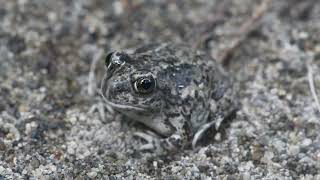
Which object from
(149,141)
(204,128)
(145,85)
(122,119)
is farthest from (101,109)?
(204,128)

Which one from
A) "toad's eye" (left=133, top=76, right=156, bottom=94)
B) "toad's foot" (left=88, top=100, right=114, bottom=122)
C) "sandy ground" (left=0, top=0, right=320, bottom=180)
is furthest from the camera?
"toad's foot" (left=88, top=100, right=114, bottom=122)

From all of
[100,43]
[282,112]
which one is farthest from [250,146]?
[100,43]

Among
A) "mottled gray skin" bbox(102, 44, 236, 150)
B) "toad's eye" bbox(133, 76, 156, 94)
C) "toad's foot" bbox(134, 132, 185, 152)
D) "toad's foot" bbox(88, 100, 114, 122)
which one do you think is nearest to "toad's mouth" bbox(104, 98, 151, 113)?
"mottled gray skin" bbox(102, 44, 236, 150)

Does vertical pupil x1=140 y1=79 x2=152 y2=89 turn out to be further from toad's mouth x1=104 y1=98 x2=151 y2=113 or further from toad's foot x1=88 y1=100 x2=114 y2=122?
toad's foot x1=88 y1=100 x2=114 y2=122

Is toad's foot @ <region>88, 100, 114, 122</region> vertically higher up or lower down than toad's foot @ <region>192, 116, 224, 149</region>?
higher up

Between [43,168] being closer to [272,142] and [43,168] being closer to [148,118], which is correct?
[148,118]

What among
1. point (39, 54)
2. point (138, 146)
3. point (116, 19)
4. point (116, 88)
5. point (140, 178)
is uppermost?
point (116, 19)
